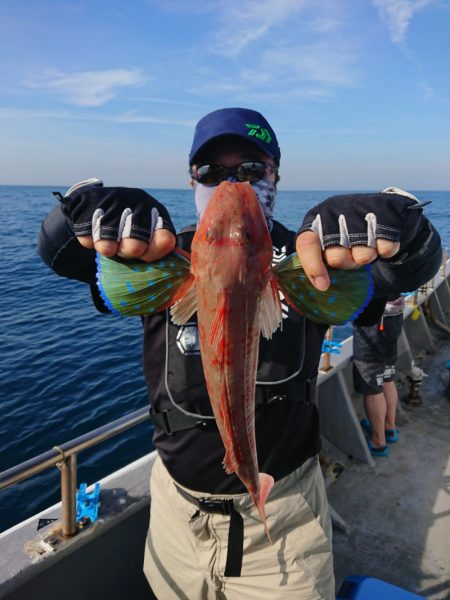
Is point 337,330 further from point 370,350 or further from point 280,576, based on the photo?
point 280,576

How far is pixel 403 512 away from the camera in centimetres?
544

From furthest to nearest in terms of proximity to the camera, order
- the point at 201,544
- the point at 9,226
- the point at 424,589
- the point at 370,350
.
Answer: the point at 9,226 → the point at 370,350 → the point at 424,589 → the point at 201,544

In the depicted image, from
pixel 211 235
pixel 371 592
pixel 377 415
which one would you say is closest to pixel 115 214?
pixel 211 235

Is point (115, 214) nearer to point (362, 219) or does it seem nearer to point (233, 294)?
point (233, 294)

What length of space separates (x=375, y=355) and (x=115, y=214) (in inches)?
205

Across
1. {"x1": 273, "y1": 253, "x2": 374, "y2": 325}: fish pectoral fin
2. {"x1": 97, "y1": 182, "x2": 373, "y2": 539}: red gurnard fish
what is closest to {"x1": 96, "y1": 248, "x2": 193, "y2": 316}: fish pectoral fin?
{"x1": 97, "y1": 182, "x2": 373, "y2": 539}: red gurnard fish

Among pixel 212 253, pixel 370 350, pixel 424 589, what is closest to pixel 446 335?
pixel 370 350

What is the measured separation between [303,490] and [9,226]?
53.4 meters

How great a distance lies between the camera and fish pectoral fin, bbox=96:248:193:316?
216 cm

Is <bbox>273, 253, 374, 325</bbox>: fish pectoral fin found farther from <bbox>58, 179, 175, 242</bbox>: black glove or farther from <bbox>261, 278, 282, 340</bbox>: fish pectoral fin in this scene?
<bbox>58, 179, 175, 242</bbox>: black glove

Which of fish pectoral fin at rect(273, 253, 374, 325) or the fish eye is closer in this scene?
the fish eye

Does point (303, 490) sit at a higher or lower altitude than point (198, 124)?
lower

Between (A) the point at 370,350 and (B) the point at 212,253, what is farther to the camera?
(A) the point at 370,350

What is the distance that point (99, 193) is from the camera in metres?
2.25
